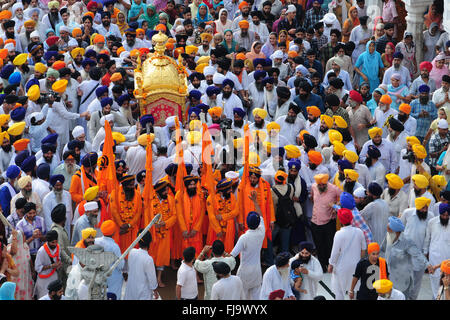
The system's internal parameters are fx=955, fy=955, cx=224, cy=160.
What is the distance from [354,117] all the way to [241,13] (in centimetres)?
460

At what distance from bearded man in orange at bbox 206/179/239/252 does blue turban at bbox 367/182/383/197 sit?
1547 millimetres

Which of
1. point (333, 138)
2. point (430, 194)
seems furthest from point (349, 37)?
point (430, 194)

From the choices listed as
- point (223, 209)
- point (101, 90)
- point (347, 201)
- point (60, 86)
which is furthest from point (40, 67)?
point (347, 201)

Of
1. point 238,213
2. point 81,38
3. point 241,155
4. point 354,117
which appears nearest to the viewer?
point 238,213

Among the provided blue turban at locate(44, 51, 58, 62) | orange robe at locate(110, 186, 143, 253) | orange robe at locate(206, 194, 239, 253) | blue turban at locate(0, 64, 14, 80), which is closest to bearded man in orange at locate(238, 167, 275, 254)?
orange robe at locate(206, 194, 239, 253)

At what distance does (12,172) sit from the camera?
441 inches

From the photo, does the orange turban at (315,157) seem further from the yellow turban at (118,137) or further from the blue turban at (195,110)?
the yellow turban at (118,137)

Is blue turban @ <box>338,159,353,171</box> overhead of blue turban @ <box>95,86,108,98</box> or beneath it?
beneath

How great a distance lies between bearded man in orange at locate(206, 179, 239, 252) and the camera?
432 inches

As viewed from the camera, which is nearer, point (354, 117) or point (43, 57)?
point (354, 117)

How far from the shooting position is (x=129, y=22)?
17781 mm

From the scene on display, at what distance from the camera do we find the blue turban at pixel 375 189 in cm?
1091

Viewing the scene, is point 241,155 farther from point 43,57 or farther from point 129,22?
point 129,22

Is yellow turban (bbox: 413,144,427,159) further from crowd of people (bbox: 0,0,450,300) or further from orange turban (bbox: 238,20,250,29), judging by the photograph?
orange turban (bbox: 238,20,250,29)
